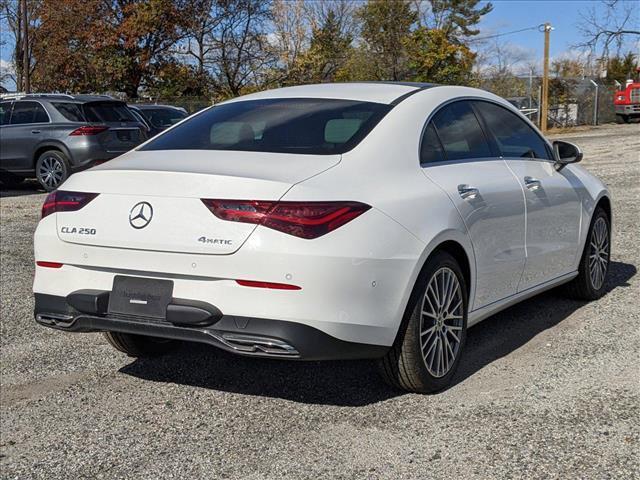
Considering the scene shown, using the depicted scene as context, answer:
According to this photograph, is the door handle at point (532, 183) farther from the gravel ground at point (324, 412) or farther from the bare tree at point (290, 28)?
the bare tree at point (290, 28)

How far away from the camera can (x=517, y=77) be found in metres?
47.1

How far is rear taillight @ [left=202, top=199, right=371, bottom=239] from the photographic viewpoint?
3.60 m

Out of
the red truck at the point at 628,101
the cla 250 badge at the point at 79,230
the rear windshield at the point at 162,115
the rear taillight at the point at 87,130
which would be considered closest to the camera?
the cla 250 badge at the point at 79,230

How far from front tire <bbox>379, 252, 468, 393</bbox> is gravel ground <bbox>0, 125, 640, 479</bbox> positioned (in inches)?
5.2

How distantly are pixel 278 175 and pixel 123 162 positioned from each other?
977mm

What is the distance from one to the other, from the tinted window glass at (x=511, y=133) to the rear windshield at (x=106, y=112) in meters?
11.0

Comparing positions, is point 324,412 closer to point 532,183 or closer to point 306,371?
point 306,371

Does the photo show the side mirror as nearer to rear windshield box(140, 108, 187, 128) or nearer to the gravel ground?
the gravel ground

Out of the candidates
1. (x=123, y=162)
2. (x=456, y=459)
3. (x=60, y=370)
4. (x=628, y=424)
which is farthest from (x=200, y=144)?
(x=628, y=424)

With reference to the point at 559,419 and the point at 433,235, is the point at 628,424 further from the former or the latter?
the point at 433,235

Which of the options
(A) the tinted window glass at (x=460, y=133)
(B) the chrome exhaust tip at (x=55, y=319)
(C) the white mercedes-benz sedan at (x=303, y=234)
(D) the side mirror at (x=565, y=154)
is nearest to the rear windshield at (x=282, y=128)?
(C) the white mercedes-benz sedan at (x=303, y=234)

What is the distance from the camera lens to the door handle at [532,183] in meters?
5.18

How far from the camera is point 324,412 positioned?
411 cm

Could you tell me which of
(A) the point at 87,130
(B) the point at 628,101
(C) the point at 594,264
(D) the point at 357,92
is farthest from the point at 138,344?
(B) the point at 628,101
